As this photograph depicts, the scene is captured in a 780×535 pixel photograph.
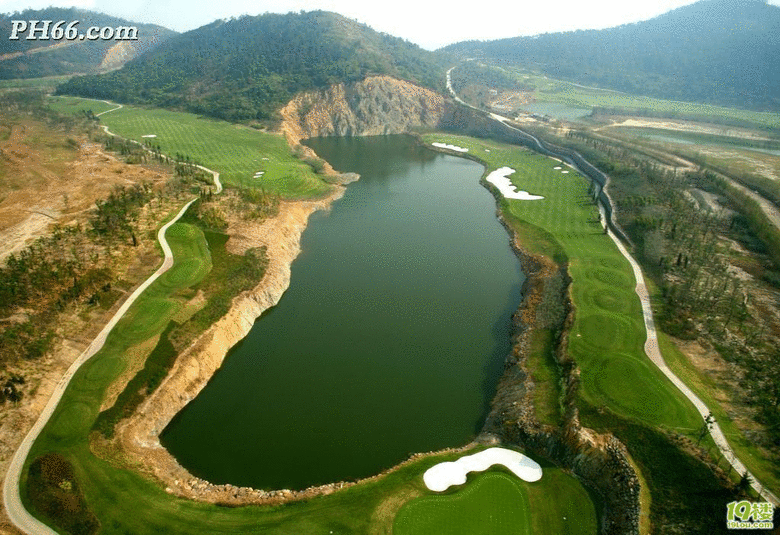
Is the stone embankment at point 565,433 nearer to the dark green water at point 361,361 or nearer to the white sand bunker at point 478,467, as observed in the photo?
the white sand bunker at point 478,467

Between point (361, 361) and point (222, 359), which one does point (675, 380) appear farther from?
point (222, 359)

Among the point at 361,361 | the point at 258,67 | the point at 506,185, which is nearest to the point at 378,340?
the point at 361,361

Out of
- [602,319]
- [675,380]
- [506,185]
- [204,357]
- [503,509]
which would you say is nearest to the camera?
[503,509]

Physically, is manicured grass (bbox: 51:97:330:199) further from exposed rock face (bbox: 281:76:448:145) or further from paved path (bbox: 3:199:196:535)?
paved path (bbox: 3:199:196:535)

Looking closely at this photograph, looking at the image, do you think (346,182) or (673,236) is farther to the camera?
(346,182)

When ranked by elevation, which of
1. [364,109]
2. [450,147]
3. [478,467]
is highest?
[364,109]

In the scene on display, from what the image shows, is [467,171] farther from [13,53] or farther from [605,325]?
[13,53]

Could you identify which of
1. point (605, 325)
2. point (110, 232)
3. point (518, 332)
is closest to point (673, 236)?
point (605, 325)
